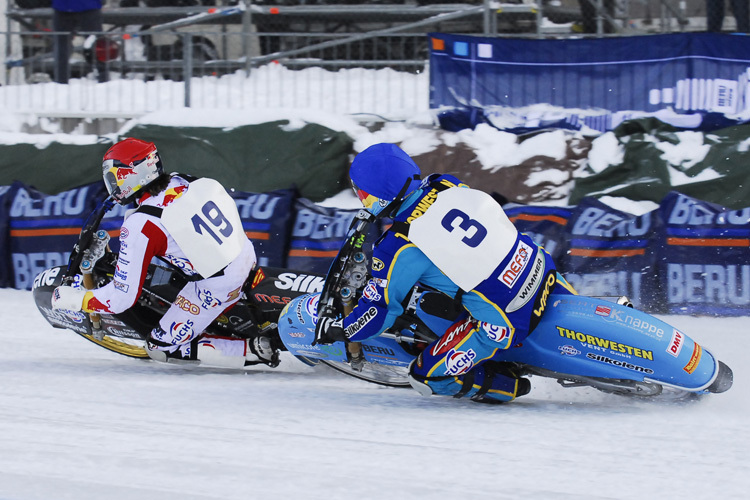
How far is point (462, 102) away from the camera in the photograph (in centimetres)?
923

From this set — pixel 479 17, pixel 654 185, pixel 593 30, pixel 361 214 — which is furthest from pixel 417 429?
pixel 479 17

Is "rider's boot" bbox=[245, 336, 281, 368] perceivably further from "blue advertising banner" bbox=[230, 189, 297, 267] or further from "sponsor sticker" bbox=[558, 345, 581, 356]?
"blue advertising banner" bbox=[230, 189, 297, 267]

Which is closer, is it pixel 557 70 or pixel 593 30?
pixel 557 70

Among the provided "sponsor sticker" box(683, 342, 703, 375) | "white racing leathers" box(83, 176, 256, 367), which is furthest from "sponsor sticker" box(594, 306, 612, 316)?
"white racing leathers" box(83, 176, 256, 367)

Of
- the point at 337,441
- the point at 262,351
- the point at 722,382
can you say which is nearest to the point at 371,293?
the point at 337,441

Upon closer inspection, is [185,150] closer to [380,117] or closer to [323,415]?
[380,117]

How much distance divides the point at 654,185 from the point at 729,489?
4.39 m

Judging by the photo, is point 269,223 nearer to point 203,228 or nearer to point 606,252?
point 203,228

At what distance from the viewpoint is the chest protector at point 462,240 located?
4.49 meters

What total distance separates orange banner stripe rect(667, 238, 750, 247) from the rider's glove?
3.19 m

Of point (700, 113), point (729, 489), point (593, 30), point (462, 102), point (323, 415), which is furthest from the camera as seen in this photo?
point (593, 30)

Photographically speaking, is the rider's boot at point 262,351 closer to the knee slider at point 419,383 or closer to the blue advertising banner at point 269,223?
the knee slider at point 419,383

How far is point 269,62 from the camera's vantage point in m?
10.1

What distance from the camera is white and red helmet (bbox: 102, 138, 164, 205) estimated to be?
5.35m
